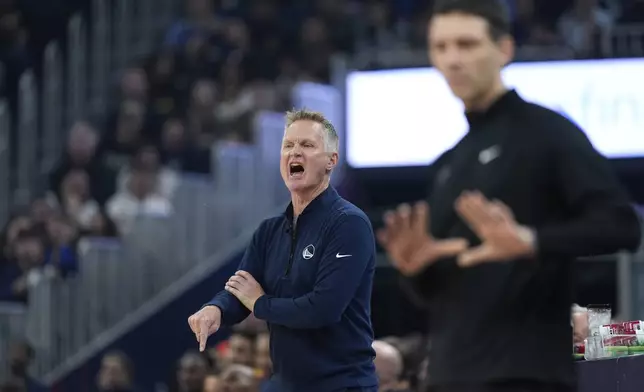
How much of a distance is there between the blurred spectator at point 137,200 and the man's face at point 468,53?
11105mm

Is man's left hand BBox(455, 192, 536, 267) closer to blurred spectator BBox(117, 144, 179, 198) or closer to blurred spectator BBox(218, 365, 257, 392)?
blurred spectator BBox(218, 365, 257, 392)

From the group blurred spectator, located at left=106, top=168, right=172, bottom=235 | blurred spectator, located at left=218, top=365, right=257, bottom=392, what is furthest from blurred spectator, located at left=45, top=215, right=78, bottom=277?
blurred spectator, located at left=218, top=365, right=257, bottom=392

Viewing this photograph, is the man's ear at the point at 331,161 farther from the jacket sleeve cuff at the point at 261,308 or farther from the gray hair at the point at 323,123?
the jacket sleeve cuff at the point at 261,308

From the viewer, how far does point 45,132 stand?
54.7ft

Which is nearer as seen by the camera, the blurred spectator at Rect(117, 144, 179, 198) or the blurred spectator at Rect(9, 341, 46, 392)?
the blurred spectator at Rect(9, 341, 46, 392)

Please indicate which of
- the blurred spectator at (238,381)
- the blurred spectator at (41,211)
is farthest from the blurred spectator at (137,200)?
the blurred spectator at (238,381)

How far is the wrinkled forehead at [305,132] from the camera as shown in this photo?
16.5 feet

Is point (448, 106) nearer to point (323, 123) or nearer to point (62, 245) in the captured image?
point (62, 245)

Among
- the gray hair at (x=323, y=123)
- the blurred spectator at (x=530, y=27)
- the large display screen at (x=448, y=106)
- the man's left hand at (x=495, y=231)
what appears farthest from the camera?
the blurred spectator at (x=530, y=27)

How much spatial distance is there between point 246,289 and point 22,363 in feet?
27.5

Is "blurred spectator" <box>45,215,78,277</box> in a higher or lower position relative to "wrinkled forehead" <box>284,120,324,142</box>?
lower

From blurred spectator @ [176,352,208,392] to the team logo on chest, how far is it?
5.52 meters

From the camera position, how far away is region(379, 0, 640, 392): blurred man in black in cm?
333

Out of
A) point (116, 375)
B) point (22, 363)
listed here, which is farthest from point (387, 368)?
point (22, 363)
